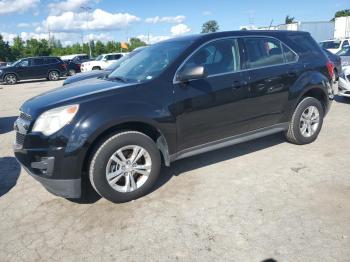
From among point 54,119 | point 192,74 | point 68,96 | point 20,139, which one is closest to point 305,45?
point 192,74

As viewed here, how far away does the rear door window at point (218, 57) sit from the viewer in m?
4.20

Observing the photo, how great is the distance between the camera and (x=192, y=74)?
3.81 m

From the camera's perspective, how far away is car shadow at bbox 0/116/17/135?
7.78 m

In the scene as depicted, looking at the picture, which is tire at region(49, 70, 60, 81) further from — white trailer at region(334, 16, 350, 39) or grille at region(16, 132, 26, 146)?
white trailer at region(334, 16, 350, 39)

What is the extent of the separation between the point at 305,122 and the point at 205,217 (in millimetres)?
2826

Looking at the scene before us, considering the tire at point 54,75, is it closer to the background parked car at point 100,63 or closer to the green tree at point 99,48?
the background parked car at point 100,63

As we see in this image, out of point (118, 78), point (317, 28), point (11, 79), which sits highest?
point (317, 28)

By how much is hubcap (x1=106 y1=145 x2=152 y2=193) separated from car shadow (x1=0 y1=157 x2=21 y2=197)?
1663 mm

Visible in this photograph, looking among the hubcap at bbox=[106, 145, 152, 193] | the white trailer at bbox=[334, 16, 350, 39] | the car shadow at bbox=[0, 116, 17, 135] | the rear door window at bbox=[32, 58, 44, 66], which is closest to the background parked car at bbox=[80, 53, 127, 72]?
the rear door window at bbox=[32, 58, 44, 66]

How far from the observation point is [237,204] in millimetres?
3639

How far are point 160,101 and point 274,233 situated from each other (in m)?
1.84

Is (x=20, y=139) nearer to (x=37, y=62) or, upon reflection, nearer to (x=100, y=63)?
(x=37, y=62)

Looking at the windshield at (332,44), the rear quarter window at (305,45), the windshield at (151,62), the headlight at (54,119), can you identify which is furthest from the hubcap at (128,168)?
the windshield at (332,44)

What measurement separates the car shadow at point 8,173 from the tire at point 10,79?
60.8 feet
